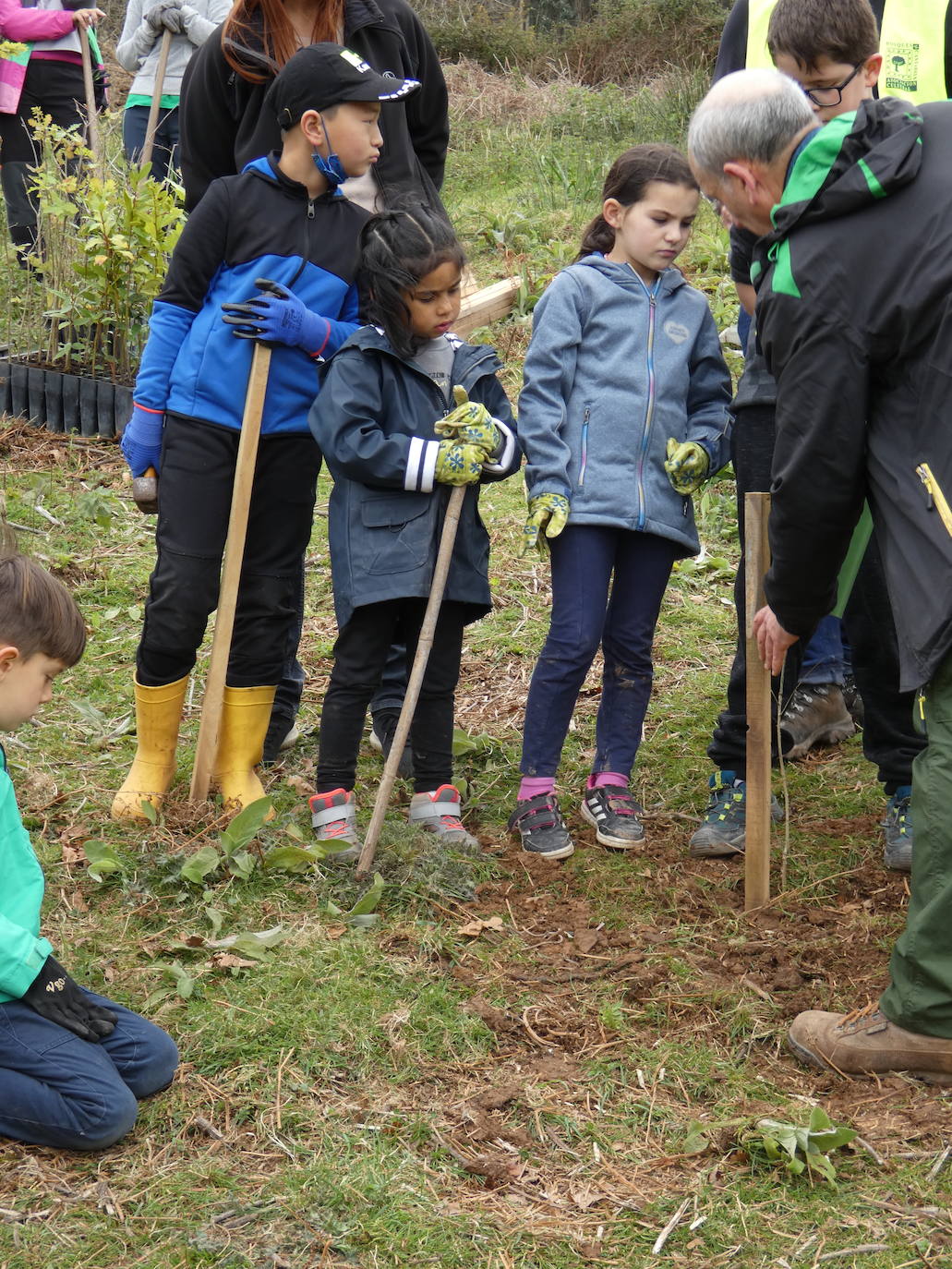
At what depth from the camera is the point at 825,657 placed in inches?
181

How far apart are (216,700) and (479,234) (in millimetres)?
6522

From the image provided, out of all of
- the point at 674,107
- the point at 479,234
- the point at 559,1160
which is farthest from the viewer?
the point at 674,107

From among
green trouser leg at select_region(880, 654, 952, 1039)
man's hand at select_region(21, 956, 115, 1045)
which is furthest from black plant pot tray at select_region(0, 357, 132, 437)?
green trouser leg at select_region(880, 654, 952, 1039)

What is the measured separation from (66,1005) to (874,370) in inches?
81.3

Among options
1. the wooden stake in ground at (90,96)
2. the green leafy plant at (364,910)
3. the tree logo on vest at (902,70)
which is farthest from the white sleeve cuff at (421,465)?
the wooden stake in ground at (90,96)

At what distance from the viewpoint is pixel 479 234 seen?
9.55m

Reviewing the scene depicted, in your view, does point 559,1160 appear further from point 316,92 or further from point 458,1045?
point 316,92

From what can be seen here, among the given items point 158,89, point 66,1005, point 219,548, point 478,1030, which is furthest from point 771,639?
point 158,89

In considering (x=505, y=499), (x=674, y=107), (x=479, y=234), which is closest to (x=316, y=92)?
(x=505, y=499)

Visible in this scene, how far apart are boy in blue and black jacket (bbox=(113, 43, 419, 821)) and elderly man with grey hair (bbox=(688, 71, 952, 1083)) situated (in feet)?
3.87

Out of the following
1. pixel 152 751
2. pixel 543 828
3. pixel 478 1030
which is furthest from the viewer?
pixel 152 751

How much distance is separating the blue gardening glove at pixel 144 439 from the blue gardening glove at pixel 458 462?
83cm

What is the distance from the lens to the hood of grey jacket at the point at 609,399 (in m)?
3.71

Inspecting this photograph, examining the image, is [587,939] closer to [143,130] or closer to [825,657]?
[825,657]
